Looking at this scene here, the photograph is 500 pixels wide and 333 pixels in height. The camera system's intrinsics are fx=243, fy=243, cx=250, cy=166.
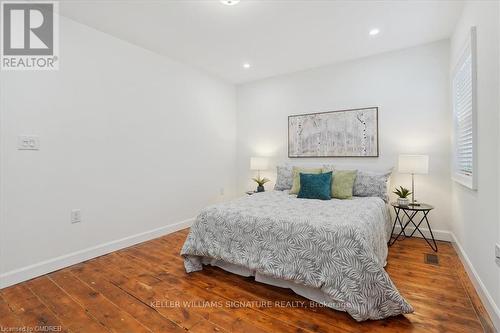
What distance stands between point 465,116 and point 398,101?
110 cm

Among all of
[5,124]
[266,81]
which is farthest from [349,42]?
[5,124]

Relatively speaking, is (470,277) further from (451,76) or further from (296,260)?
(451,76)

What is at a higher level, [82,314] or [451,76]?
[451,76]

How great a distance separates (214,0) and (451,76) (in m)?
2.86

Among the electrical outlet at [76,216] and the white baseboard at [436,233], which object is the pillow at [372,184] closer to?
the white baseboard at [436,233]

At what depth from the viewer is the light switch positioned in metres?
2.19

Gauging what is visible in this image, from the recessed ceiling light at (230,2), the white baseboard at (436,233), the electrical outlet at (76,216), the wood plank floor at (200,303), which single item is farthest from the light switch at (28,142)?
the white baseboard at (436,233)

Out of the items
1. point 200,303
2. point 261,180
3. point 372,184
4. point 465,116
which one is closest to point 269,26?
point 465,116

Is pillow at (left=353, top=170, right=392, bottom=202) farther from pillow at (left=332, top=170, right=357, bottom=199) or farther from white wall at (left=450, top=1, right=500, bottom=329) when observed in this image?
white wall at (left=450, top=1, right=500, bottom=329)

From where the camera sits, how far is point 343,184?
3.10 meters

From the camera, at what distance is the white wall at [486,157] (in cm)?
156

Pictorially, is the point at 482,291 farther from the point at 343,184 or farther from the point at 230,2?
the point at 230,2

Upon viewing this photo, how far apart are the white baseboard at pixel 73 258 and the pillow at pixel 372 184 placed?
2690mm

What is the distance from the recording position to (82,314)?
1709mm
